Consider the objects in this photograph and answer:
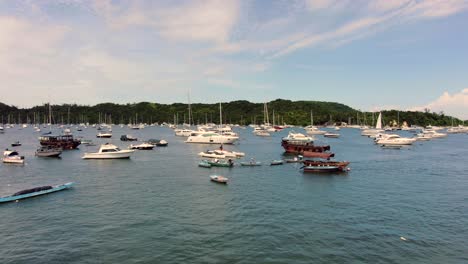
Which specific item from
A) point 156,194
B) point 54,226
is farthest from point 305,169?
point 54,226

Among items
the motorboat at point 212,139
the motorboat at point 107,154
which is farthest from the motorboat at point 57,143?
the motorboat at point 212,139

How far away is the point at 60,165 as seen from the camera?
289ft

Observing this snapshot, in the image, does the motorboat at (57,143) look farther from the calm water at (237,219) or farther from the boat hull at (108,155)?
the calm water at (237,219)

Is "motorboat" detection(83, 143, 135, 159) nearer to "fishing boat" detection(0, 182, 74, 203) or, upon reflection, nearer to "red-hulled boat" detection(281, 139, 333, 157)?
"fishing boat" detection(0, 182, 74, 203)

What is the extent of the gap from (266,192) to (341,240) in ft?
73.4

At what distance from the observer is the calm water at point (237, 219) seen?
32156mm

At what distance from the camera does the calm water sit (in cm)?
3216

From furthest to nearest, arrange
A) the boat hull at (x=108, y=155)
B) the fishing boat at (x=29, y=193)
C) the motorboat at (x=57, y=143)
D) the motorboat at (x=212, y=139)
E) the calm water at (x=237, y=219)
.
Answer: the motorboat at (x=212, y=139), the motorboat at (x=57, y=143), the boat hull at (x=108, y=155), the fishing boat at (x=29, y=193), the calm water at (x=237, y=219)

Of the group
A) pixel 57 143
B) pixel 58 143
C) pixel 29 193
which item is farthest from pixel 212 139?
pixel 29 193

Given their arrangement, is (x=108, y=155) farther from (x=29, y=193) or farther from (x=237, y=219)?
(x=237, y=219)

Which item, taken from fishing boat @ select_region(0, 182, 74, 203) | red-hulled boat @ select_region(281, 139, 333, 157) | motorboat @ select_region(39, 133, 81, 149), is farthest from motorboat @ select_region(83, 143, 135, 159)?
red-hulled boat @ select_region(281, 139, 333, 157)

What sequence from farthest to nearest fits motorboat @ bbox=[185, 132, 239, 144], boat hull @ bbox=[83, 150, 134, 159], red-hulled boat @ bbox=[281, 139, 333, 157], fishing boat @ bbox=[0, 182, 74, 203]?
motorboat @ bbox=[185, 132, 239, 144] → red-hulled boat @ bbox=[281, 139, 333, 157] → boat hull @ bbox=[83, 150, 134, 159] → fishing boat @ bbox=[0, 182, 74, 203]

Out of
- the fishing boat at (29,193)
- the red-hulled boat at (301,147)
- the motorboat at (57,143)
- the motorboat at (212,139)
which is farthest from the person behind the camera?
the motorboat at (212,139)

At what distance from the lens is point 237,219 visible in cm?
4222
